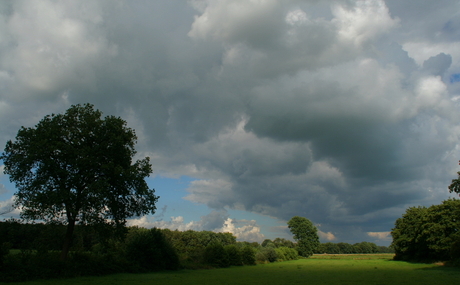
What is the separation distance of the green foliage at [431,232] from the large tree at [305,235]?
149 feet

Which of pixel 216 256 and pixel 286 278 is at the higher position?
pixel 216 256

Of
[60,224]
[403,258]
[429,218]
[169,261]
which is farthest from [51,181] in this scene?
[403,258]

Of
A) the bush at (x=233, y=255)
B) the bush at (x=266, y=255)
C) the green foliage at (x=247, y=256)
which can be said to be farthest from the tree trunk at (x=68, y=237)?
the bush at (x=266, y=255)

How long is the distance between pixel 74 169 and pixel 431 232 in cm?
6127

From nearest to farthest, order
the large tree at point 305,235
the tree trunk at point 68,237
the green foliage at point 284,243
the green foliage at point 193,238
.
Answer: the tree trunk at point 68,237, the green foliage at point 193,238, the large tree at point 305,235, the green foliage at point 284,243

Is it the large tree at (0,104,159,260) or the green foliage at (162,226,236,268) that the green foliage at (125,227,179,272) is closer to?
the large tree at (0,104,159,260)

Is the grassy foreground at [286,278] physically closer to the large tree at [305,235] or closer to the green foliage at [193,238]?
the green foliage at [193,238]

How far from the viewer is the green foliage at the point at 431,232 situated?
51969 mm

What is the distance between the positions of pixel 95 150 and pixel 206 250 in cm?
3255

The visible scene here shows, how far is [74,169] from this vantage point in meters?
27.0

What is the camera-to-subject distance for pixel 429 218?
187ft

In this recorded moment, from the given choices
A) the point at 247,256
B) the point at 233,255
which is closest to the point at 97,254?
the point at 233,255

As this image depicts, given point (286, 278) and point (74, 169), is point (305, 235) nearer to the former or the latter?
point (286, 278)

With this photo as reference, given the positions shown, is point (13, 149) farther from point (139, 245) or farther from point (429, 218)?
point (429, 218)
